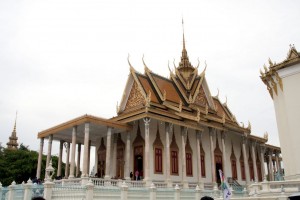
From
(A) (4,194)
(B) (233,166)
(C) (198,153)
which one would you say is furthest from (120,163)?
(B) (233,166)

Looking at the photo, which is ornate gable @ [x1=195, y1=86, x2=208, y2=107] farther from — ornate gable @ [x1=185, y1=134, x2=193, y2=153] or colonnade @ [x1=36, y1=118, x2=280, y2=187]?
ornate gable @ [x1=185, y1=134, x2=193, y2=153]

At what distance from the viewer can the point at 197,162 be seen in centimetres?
1998

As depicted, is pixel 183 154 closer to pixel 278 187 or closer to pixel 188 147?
pixel 188 147

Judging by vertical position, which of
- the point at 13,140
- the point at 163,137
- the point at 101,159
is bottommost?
the point at 101,159

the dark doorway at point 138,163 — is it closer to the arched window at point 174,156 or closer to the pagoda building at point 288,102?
the arched window at point 174,156

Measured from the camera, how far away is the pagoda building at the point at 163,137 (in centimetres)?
1772

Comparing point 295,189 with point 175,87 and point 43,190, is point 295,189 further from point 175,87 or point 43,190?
point 175,87

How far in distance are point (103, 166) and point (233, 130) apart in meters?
9.61

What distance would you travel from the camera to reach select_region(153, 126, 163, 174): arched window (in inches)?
725

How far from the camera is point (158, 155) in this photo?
18.8 metres

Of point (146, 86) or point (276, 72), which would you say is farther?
point (146, 86)

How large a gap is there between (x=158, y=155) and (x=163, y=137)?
128 centimetres

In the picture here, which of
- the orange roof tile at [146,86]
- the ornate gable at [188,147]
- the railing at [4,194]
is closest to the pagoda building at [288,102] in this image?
the ornate gable at [188,147]

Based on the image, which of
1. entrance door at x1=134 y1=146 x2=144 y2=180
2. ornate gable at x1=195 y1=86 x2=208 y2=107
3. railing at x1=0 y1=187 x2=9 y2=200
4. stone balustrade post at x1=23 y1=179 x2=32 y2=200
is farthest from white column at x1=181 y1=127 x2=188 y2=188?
railing at x1=0 y1=187 x2=9 y2=200
